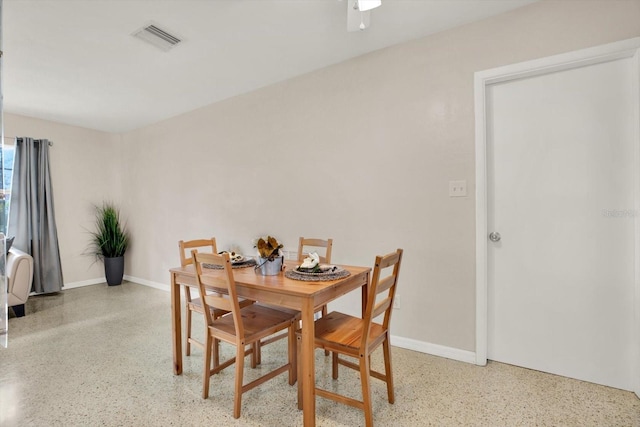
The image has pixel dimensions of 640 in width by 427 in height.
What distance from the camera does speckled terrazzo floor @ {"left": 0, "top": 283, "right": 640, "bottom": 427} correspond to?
5.70ft

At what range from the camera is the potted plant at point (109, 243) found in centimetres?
485

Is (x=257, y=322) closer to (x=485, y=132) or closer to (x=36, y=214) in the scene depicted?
(x=485, y=132)

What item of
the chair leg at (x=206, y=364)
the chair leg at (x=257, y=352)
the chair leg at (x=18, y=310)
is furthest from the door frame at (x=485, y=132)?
the chair leg at (x=18, y=310)

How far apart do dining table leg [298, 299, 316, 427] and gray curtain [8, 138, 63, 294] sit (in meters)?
4.57

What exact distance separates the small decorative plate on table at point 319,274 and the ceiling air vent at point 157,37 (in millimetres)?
2009

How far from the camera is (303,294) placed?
1558 mm

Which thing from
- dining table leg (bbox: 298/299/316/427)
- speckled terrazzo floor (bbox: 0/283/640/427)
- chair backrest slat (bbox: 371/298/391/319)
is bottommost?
speckled terrazzo floor (bbox: 0/283/640/427)

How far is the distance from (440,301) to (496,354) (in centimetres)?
53

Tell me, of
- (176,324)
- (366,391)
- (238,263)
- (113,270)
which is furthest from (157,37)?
(113,270)

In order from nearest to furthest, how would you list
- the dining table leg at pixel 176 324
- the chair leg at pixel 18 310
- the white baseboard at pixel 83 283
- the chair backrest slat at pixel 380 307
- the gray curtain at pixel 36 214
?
the chair backrest slat at pixel 380 307 → the dining table leg at pixel 176 324 → the chair leg at pixel 18 310 → the gray curtain at pixel 36 214 → the white baseboard at pixel 83 283

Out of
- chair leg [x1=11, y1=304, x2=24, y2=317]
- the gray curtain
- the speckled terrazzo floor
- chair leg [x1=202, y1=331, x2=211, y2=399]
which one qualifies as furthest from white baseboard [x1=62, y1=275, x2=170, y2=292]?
chair leg [x1=202, y1=331, x2=211, y2=399]

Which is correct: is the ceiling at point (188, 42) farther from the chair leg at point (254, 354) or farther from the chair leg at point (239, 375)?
the chair leg at point (254, 354)

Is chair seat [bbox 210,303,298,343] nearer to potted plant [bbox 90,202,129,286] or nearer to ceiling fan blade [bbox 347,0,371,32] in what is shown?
ceiling fan blade [bbox 347,0,371,32]

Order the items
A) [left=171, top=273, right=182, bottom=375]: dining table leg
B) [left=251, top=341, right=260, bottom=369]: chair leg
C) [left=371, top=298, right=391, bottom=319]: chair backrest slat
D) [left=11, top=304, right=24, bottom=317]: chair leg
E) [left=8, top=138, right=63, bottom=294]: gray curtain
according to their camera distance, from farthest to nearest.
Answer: [left=8, top=138, right=63, bottom=294]: gray curtain
[left=11, top=304, right=24, bottom=317]: chair leg
[left=251, top=341, right=260, bottom=369]: chair leg
[left=171, top=273, right=182, bottom=375]: dining table leg
[left=371, top=298, right=391, bottom=319]: chair backrest slat
